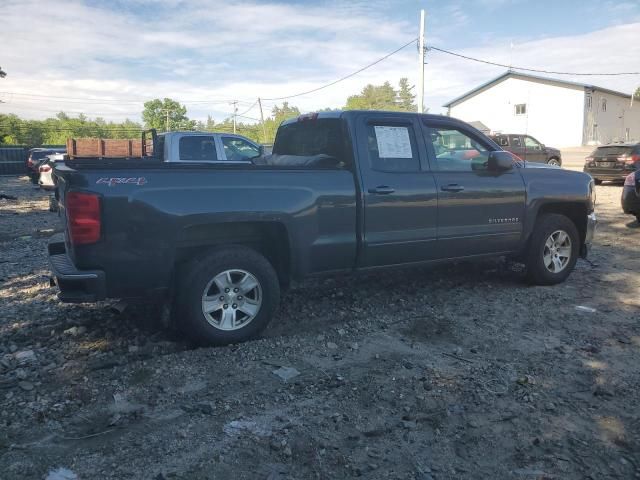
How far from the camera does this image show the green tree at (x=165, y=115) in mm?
85750

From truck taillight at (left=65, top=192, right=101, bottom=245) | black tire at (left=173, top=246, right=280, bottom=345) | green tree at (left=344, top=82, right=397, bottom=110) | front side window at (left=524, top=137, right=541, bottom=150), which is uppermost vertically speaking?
green tree at (left=344, top=82, right=397, bottom=110)

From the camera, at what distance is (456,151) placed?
18.0 ft

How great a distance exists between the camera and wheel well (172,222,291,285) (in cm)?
420

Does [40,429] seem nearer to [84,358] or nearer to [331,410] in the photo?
[84,358]

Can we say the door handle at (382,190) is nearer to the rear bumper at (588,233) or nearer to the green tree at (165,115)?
the rear bumper at (588,233)

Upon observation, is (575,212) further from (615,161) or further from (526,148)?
(526,148)

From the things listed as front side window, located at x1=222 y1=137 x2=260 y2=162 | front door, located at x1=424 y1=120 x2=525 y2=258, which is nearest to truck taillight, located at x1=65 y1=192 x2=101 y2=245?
front door, located at x1=424 y1=120 x2=525 y2=258

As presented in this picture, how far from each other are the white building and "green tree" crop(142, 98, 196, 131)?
156 feet

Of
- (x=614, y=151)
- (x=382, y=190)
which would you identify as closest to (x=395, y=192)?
(x=382, y=190)

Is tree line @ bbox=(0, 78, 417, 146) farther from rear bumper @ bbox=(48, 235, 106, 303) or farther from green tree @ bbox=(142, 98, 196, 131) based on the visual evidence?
rear bumper @ bbox=(48, 235, 106, 303)

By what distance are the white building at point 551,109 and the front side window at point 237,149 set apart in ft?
121

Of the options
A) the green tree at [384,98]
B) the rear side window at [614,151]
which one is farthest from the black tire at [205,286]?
the green tree at [384,98]

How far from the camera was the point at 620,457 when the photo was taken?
2846 millimetres

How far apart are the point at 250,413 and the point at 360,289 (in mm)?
2798
